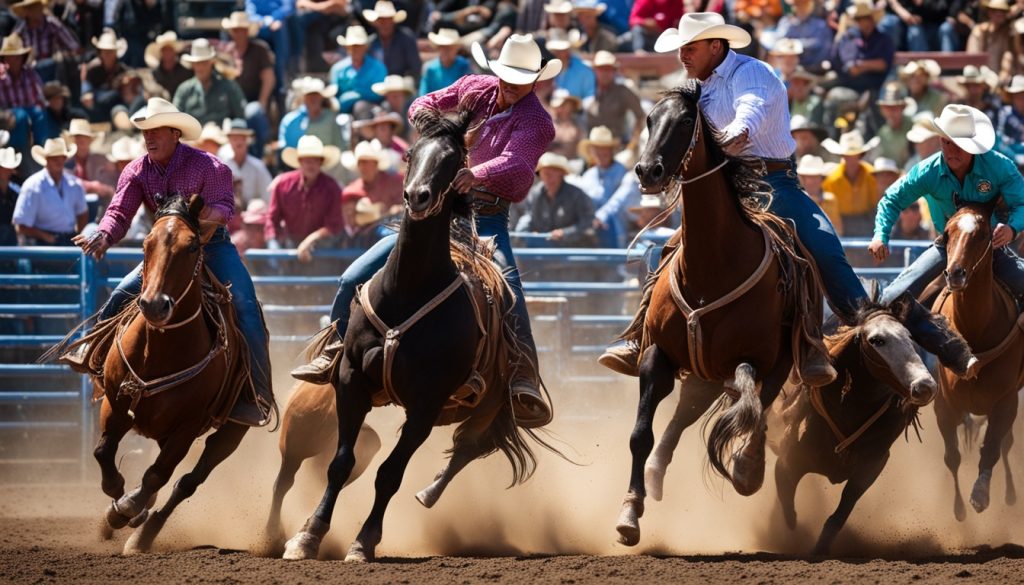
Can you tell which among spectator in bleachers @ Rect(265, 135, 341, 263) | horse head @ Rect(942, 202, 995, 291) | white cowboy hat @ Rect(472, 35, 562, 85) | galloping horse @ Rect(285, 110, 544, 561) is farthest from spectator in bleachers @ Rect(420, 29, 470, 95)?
galloping horse @ Rect(285, 110, 544, 561)

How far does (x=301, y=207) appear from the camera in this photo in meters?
12.3

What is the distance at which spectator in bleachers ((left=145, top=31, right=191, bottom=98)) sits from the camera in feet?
49.2

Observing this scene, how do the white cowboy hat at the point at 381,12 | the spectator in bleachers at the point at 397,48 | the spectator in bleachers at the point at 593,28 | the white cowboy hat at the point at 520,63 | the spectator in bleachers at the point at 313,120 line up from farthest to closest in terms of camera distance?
the spectator in bleachers at the point at 593,28 → the spectator in bleachers at the point at 397,48 → the white cowboy hat at the point at 381,12 → the spectator in bleachers at the point at 313,120 → the white cowboy hat at the point at 520,63

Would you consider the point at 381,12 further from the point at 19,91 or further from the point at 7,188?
the point at 7,188

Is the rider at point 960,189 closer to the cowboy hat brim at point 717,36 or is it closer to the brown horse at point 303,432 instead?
the cowboy hat brim at point 717,36

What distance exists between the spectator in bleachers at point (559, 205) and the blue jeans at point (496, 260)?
426 cm

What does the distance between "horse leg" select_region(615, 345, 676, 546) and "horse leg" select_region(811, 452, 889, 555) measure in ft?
3.57

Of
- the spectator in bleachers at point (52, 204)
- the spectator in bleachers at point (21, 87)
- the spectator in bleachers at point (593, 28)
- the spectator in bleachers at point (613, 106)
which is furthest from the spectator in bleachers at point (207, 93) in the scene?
the spectator in bleachers at point (593, 28)

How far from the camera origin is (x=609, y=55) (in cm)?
1411

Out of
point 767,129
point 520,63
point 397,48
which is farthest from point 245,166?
point 767,129

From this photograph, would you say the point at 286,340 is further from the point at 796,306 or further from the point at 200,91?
the point at 796,306

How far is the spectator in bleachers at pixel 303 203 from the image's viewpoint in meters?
12.2

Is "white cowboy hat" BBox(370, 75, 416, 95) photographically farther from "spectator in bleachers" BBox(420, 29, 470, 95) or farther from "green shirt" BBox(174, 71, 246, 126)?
"green shirt" BBox(174, 71, 246, 126)

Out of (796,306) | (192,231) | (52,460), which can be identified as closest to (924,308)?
(796,306)
